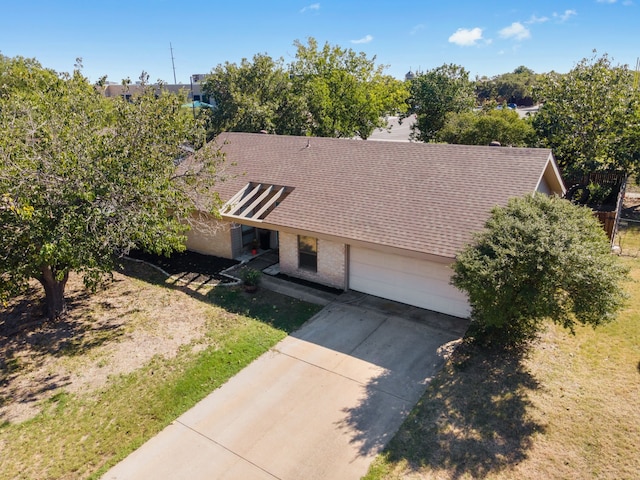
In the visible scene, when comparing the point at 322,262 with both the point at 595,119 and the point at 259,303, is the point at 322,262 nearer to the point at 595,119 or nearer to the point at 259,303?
the point at 259,303

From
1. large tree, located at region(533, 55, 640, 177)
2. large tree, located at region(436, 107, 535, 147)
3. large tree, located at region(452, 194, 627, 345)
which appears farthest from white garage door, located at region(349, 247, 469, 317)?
large tree, located at region(436, 107, 535, 147)

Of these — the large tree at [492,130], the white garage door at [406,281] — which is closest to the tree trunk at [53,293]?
the white garage door at [406,281]

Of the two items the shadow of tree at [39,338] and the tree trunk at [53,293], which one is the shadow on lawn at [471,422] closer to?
the shadow of tree at [39,338]

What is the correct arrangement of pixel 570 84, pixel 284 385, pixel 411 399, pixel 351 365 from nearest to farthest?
pixel 411 399 → pixel 284 385 → pixel 351 365 → pixel 570 84

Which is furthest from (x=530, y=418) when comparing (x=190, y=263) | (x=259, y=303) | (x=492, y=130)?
(x=492, y=130)

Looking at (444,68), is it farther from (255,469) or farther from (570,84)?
(255,469)

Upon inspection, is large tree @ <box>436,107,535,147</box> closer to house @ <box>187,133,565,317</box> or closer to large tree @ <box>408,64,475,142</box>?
large tree @ <box>408,64,475,142</box>

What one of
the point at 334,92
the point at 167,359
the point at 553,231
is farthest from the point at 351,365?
the point at 334,92
